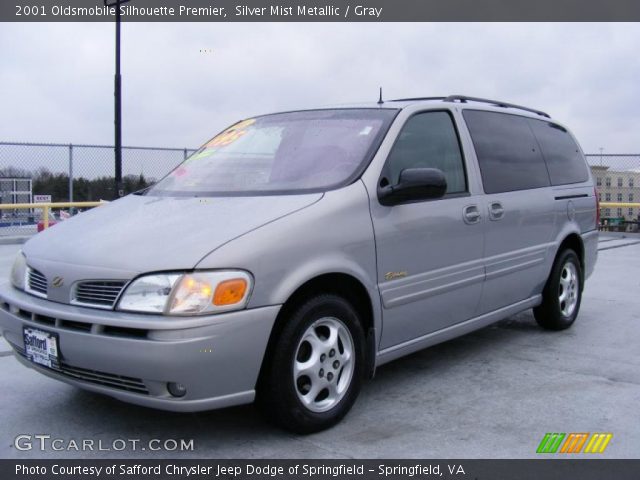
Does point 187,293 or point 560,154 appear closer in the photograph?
point 187,293

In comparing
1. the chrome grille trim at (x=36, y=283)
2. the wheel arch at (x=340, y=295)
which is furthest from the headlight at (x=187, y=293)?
the chrome grille trim at (x=36, y=283)

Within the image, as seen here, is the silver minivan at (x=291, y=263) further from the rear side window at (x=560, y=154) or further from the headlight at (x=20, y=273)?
the rear side window at (x=560, y=154)

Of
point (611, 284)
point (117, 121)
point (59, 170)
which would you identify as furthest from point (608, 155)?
point (59, 170)

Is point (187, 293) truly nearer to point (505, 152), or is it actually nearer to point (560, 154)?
point (505, 152)

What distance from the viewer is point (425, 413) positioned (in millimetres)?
3562

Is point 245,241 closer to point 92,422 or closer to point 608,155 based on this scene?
point 92,422

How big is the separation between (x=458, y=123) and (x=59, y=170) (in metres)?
10.8

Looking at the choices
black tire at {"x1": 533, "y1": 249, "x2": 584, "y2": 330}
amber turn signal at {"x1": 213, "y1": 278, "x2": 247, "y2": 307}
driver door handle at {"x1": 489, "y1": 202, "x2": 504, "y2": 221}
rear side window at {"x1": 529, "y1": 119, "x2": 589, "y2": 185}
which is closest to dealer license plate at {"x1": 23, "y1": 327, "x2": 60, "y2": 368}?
amber turn signal at {"x1": 213, "y1": 278, "x2": 247, "y2": 307}

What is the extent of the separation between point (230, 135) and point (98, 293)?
1.91 m

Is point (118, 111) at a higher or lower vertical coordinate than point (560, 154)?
higher

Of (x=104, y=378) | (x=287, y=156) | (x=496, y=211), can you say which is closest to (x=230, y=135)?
(x=287, y=156)

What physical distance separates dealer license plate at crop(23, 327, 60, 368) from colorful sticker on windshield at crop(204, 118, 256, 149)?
1794mm

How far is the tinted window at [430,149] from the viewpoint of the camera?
3822mm

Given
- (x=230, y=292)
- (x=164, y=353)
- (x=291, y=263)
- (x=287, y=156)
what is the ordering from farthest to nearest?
(x=287, y=156) < (x=291, y=263) < (x=230, y=292) < (x=164, y=353)
